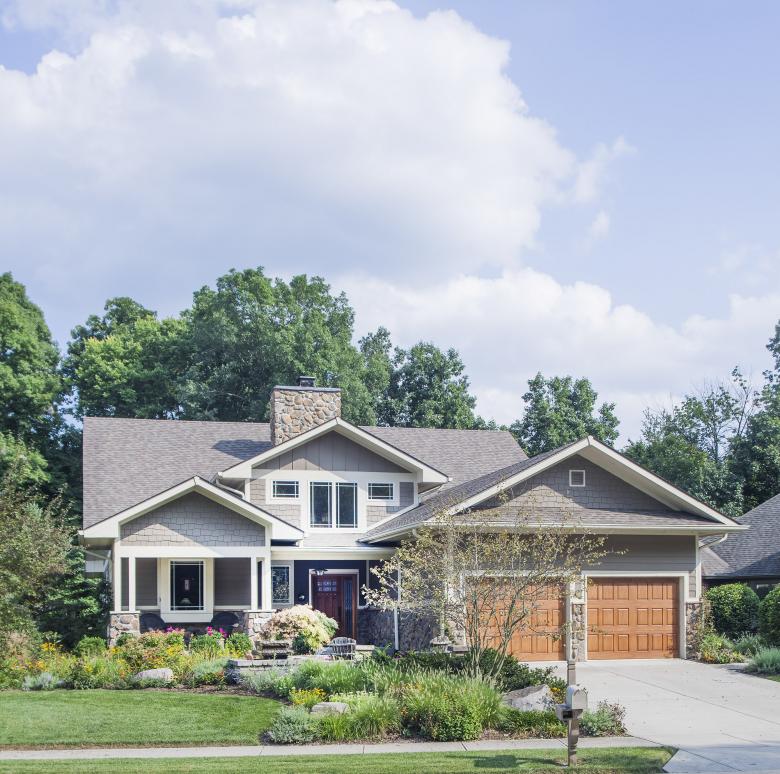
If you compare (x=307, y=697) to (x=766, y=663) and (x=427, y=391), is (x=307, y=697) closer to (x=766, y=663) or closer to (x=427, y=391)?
(x=766, y=663)

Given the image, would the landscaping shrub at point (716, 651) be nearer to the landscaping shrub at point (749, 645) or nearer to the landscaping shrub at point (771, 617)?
the landscaping shrub at point (749, 645)

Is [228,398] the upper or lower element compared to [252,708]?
upper

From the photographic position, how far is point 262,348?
42156 millimetres

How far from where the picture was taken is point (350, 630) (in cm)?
2609

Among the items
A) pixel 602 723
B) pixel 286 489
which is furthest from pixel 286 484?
pixel 602 723

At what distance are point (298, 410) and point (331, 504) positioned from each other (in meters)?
3.25

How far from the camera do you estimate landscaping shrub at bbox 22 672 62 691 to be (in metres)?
17.1

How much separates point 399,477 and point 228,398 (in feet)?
58.3

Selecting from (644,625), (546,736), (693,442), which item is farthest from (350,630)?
(693,442)

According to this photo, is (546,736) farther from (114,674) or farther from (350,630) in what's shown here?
(350,630)

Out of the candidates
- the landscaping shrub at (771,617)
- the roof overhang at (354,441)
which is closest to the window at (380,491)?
the roof overhang at (354,441)

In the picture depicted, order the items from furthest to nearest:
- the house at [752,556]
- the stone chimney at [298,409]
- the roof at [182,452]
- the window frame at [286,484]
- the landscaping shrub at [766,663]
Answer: the stone chimney at [298,409], the house at [752,556], the window frame at [286,484], the roof at [182,452], the landscaping shrub at [766,663]

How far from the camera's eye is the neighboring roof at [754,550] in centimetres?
2652

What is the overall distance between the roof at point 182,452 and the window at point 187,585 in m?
2.06
